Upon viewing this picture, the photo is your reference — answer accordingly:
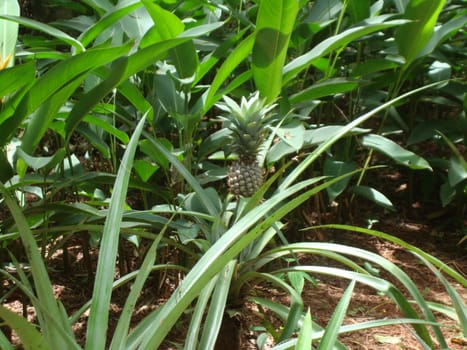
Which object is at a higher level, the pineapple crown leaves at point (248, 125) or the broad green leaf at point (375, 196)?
the pineapple crown leaves at point (248, 125)

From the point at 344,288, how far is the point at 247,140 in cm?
90

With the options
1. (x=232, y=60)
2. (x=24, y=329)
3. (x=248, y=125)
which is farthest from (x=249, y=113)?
(x=24, y=329)

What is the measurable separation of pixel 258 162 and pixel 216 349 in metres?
0.48

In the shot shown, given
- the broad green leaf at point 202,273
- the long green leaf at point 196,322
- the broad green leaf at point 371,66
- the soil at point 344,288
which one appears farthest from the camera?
the broad green leaf at point 371,66

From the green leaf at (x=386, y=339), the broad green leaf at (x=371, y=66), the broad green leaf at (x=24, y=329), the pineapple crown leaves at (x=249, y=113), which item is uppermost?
the broad green leaf at (x=371, y=66)

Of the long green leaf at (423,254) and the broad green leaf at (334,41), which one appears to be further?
the broad green leaf at (334,41)

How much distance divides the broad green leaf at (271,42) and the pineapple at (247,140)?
0.59ft

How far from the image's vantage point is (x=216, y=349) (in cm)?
144

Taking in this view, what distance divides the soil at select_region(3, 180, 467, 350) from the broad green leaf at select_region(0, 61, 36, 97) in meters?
0.64

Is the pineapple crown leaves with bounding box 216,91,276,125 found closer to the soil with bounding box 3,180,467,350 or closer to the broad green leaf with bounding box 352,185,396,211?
the soil with bounding box 3,180,467,350

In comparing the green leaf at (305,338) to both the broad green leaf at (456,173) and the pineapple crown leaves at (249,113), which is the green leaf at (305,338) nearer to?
the pineapple crown leaves at (249,113)

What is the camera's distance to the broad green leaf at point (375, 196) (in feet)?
7.11

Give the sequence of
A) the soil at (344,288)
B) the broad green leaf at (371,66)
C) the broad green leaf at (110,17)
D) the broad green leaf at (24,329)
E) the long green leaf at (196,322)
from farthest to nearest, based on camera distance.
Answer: the broad green leaf at (371,66) → the soil at (344,288) → the broad green leaf at (110,17) → the long green leaf at (196,322) → the broad green leaf at (24,329)

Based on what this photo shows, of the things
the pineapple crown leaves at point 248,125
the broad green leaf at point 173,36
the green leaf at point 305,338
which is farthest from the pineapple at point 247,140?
the green leaf at point 305,338
